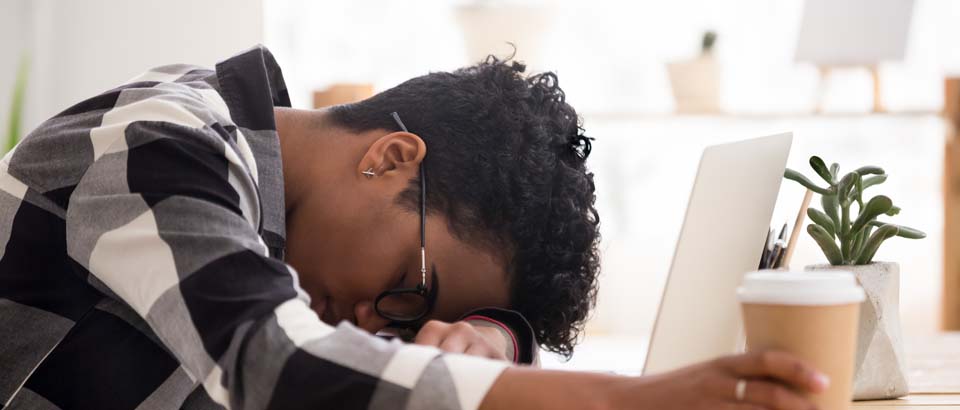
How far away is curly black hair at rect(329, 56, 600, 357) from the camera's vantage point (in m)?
1.12

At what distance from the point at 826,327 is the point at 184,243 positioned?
1.41 ft

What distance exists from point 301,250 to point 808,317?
65 centimetres

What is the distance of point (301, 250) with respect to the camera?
1100 millimetres

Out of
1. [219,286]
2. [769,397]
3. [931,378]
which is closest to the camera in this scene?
[769,397]

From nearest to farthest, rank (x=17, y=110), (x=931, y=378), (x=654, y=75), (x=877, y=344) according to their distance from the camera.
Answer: (x=877, y=344), (x=931, y=378), (x=17, y=110), (x=654, y=75)

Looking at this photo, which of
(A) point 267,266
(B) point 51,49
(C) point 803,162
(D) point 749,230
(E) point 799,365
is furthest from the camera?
(C) point 803,162

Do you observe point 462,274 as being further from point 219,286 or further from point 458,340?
point 219,286

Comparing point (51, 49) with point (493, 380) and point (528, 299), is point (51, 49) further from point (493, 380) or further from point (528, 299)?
point (493, 380)

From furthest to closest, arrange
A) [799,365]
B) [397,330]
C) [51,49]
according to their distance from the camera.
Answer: [51,49], [397,330], [799,365]

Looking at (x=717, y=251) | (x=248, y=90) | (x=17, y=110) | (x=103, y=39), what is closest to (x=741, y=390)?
(x=717, y=251)

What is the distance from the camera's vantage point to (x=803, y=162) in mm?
3262

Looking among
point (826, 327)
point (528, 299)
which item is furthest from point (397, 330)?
point (826, 327)

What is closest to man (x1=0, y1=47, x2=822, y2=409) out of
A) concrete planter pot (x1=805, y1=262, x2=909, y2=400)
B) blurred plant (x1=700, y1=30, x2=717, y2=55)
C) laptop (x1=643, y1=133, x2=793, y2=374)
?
laptop (x1=643, y1=133, x2=793, y2=374)

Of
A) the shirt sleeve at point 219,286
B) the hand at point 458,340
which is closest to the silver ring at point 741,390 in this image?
the shirt sleeve at point 219,286
